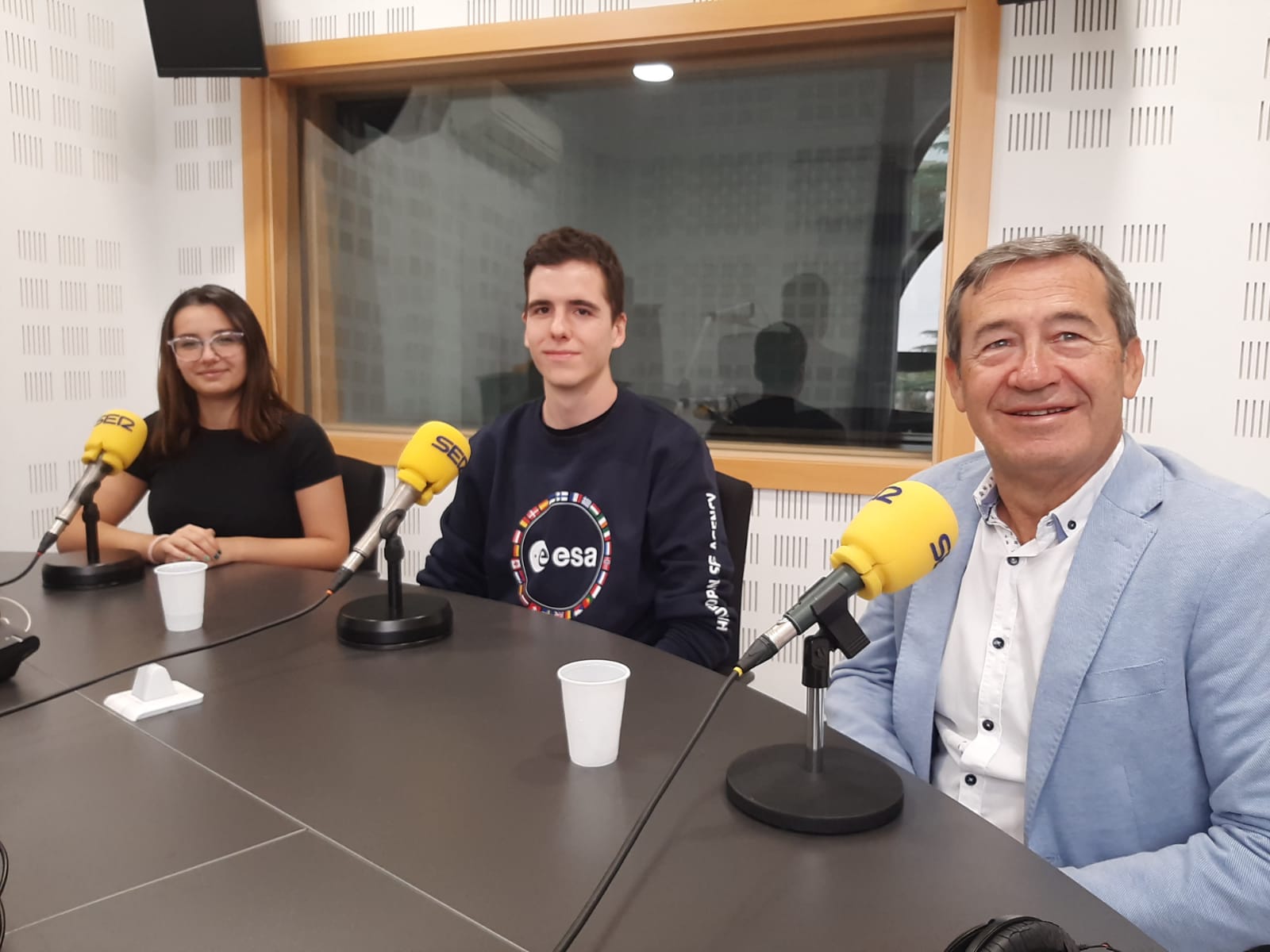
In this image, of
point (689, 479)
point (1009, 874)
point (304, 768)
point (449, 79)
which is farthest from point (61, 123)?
point (1009, 874)

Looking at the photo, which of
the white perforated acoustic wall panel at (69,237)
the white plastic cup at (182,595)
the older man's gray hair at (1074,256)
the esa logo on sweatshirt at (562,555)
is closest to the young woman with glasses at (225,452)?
the esa logo on sweatshirt at (562,555)

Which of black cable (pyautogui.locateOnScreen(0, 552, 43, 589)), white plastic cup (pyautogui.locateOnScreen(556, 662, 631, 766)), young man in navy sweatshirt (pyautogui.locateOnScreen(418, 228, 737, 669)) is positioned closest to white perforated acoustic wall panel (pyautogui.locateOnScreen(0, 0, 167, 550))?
black cable (pyautogui.locateOnScreen(0, 552, 43, 589))

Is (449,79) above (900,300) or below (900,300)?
above

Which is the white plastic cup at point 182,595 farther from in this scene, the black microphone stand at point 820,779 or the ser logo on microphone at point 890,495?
the ser logo on microphone at point 890,495

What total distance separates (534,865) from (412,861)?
0.11m

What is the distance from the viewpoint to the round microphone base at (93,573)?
168 cm

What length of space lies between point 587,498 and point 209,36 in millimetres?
2305

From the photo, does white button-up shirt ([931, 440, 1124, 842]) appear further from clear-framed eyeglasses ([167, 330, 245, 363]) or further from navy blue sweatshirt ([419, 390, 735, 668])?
clear-framed eyeglasses ([167, 330, 245, 363])

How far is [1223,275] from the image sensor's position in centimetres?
236

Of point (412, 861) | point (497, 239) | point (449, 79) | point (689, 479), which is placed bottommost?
point (412, 861)

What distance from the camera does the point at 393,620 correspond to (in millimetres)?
1374

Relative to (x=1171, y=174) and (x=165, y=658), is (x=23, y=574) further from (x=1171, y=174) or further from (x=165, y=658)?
(x=1171, y=174)

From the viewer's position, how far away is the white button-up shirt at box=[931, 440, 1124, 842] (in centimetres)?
122

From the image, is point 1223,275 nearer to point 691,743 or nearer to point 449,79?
point 691,743
